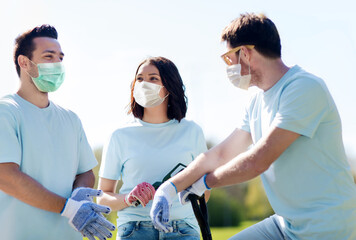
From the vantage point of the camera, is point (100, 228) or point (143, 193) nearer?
point (100, 228)

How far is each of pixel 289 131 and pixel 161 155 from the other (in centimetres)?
132

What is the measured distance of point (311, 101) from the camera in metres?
2.65

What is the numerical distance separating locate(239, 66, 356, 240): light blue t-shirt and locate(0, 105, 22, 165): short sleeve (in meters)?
1.76

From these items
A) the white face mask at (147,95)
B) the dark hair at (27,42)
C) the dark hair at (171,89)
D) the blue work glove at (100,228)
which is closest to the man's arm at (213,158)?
the blue work glove at (100,228)

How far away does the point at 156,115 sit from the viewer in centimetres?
397

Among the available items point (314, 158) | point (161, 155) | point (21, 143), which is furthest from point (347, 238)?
point (21, 143)

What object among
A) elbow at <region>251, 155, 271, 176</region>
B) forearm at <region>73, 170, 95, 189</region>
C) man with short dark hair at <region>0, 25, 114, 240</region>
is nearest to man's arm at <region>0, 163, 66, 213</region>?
man with short dark hair at <region>0, 25, 114, 240</region>

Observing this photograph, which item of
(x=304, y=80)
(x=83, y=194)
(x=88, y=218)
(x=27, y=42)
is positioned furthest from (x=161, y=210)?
(x=27, y=42)

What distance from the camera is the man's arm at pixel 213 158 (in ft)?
10.2

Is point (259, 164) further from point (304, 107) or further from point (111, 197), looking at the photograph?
point (111, 197)

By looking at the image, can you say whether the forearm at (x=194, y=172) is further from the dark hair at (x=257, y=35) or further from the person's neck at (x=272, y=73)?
the dark hair at (x=257, y=35)

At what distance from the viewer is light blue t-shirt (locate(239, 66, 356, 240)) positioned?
8.70 ft

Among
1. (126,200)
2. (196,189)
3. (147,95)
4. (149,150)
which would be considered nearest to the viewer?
(196,189)

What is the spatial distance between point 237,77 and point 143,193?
1138 millimetres
